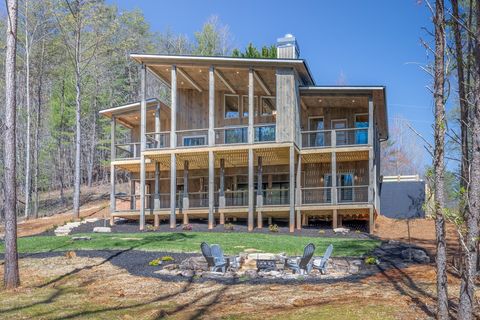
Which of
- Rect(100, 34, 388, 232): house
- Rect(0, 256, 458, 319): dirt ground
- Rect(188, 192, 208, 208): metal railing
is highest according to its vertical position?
Rect(100, 34, 388, 232): house

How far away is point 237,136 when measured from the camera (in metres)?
22.5

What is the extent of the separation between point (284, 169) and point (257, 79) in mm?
4581

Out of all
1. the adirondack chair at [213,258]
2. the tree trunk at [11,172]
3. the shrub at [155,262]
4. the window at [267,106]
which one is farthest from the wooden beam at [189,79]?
the adirondack chair at [213,258]

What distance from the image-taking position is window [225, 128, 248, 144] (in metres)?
22.3

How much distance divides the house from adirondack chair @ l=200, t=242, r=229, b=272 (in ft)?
29.0

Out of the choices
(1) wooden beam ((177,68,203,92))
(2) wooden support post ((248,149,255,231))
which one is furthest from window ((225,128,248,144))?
(1) wooden beam ((177,68,203,92))

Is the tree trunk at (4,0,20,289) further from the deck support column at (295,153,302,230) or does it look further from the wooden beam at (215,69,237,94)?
the deck support column at (295,153,302,230)

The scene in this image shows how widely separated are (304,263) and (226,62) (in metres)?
12.5

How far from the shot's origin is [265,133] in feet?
71.4

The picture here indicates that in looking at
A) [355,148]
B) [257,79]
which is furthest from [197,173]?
[355,148]

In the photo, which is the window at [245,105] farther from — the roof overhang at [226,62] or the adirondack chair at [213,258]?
the adirondack chair at [213,258]

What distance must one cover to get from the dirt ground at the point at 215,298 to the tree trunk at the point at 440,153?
78cm

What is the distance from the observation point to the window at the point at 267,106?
82.7 feet

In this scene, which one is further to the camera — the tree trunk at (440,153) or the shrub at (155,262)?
the shrub at (155,262)
